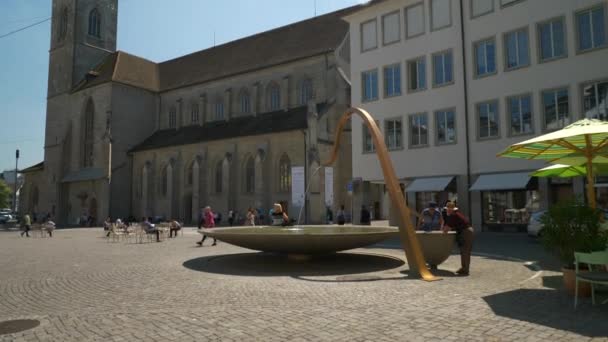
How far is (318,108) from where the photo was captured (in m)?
38.8

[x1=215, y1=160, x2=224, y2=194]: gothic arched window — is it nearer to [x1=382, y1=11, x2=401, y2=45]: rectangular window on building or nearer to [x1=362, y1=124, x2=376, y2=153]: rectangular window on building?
[x1=362, y1=124, x2=376, y2=153]: rectangular window on building

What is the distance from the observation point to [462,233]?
9.90 m

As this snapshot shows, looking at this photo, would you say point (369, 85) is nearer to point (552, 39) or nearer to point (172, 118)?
point (552, 39)

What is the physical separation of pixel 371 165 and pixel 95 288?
21.0 m

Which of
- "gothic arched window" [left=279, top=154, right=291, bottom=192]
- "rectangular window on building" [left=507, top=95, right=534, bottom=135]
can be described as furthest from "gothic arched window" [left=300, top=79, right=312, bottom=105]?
"rectangular window on building" [left=507, top=95, right=534, bottom=135]

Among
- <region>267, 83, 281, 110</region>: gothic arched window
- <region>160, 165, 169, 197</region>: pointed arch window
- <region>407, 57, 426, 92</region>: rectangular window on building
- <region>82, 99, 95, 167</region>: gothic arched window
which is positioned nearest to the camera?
<region>407, 57, 426, 92</region>: rectangular window on building

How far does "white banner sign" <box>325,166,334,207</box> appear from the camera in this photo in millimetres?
34219

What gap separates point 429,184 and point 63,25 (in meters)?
50.7

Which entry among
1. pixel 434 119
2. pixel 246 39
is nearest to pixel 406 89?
pixel 434 119

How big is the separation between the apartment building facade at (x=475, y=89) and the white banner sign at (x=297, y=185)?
6891 millimetres

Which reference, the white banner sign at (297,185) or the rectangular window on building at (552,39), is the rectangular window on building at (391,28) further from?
the white banner sign at (297,185)

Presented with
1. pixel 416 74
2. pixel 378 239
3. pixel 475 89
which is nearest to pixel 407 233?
pixel 378 239

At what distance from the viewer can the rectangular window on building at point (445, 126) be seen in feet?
79.8

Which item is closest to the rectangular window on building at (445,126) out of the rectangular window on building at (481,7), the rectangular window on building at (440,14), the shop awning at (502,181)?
the shop awning at (502,181)
